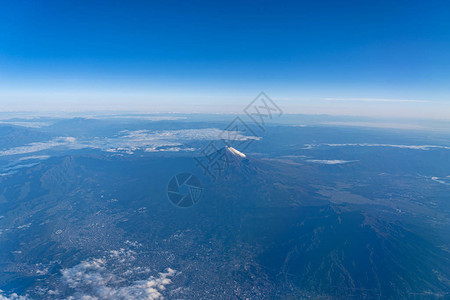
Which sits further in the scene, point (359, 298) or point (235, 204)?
point (235, 204)

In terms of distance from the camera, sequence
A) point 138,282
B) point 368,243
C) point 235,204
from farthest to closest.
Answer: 1. point 235,204
2. point 368,243
3. point 138,282

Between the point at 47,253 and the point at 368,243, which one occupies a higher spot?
the point at 368,243

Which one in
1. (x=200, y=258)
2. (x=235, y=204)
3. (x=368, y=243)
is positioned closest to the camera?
(x=200, y=258)

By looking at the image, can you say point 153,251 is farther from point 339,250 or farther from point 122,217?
point 339,250

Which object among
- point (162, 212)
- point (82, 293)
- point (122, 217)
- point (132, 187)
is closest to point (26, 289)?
point (82, 293)

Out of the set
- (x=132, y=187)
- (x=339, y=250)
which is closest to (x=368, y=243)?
(x=339, y=250)

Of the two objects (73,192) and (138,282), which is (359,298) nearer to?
(138,282)

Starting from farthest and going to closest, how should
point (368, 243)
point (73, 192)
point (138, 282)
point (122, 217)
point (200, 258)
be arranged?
point (73, 192) → point (122, 217) → point (368, 243) → point (200, 258) → point (138, 282)

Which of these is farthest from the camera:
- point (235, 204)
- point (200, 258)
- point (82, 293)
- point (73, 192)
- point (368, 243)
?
point (73, 192)

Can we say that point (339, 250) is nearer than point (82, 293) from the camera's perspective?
No
